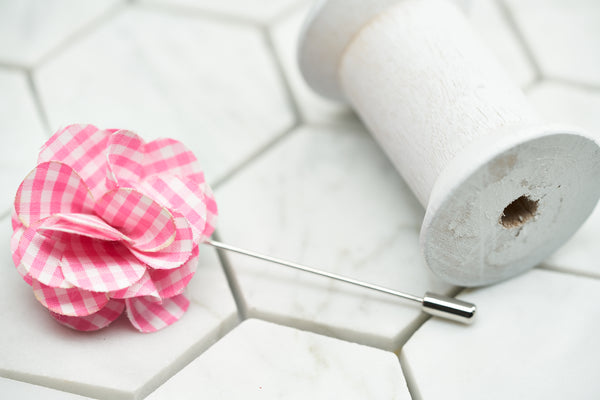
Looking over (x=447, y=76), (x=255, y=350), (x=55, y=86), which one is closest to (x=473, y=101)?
(x=447, y=76)

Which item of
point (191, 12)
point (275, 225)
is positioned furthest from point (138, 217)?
point (191, 12)

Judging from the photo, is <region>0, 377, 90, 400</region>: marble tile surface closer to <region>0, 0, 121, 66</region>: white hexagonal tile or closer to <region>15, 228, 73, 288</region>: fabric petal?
<region>15, 228, 73, 288</region>: fabric petal

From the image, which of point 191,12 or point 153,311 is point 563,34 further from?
point 153,311

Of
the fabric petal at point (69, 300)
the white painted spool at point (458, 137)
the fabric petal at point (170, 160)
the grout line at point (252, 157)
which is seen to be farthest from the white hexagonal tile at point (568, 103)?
the fabric petal at point (69, 300)

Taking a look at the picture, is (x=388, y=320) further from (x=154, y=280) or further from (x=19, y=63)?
(x=19, y=63)

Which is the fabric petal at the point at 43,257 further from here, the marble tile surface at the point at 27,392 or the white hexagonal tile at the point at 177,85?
the white hexagonal tile at the point at 177,85

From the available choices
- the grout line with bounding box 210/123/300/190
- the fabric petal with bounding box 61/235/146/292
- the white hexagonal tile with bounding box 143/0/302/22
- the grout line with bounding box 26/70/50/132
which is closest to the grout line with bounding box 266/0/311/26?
the white hexagonal tile with bounding box 143/0/302/22
